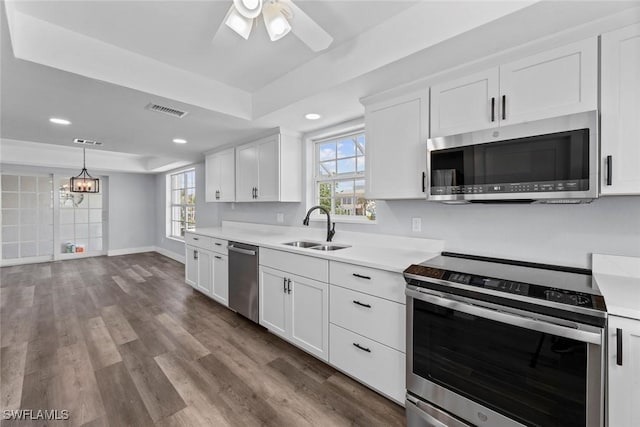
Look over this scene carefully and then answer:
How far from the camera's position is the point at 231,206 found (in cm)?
478

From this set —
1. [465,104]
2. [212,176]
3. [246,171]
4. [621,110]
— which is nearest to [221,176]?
[212,176]

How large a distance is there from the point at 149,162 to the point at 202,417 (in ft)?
22.4

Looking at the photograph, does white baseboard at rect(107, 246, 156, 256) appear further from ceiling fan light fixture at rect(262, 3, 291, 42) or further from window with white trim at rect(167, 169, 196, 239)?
ceiling fan light fixture at rect(262, 3, 291, 42)

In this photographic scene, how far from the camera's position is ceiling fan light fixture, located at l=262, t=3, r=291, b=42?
1.33 metres

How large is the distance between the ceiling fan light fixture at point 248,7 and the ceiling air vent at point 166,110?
5.53 ft

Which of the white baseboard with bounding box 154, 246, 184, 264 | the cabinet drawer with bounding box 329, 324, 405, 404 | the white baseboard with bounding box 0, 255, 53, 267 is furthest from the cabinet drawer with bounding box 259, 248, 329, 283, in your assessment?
the white baseboard with bounding box 0, 255, 53, 267

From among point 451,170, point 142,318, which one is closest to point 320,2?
point 451,170

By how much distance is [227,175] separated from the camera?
13.7 feet

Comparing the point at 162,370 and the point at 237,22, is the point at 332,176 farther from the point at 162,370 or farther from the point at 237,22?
the point at 162,370

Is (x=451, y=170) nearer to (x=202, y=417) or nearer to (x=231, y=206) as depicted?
(x=202, y=417)

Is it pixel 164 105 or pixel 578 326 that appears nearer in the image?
pixel 578 326

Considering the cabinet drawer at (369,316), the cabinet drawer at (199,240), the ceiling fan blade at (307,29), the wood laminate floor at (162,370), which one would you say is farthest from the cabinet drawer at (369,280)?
the cabinet drawer at (199,240)

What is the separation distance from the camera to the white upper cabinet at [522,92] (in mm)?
1370

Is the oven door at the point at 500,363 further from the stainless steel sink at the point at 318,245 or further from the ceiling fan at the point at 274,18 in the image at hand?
the ceiling fan at the point at 274,18
